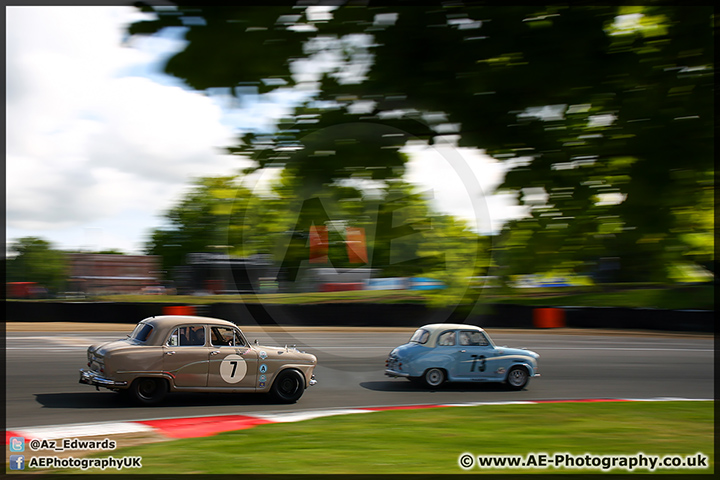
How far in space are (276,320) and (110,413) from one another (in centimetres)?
1598

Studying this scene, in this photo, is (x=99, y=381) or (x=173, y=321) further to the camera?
(x=173, y=321)

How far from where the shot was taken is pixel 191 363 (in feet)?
27.3

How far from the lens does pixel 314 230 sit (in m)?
3.34

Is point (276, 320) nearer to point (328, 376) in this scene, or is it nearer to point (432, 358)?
point (328, 376)

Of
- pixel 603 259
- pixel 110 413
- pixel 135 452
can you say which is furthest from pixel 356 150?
pixel 110 413

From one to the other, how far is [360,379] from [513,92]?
9.10m

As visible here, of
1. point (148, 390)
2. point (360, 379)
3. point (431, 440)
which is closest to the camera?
point (431, 440)

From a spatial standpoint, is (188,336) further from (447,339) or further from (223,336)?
(447,339)

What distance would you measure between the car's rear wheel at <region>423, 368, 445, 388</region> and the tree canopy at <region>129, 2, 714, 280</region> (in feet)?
24.1

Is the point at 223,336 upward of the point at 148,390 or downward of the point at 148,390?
upward

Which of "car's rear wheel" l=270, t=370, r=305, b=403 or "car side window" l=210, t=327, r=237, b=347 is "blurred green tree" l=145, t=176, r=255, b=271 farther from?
"car's rear wheel" l=270, t=370, r=305, b=403

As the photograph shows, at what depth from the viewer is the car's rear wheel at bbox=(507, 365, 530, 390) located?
10.7 metres

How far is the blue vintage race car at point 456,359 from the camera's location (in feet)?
34.2

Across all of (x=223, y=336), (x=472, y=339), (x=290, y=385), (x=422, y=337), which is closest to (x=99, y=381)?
(x=223, y=336)
